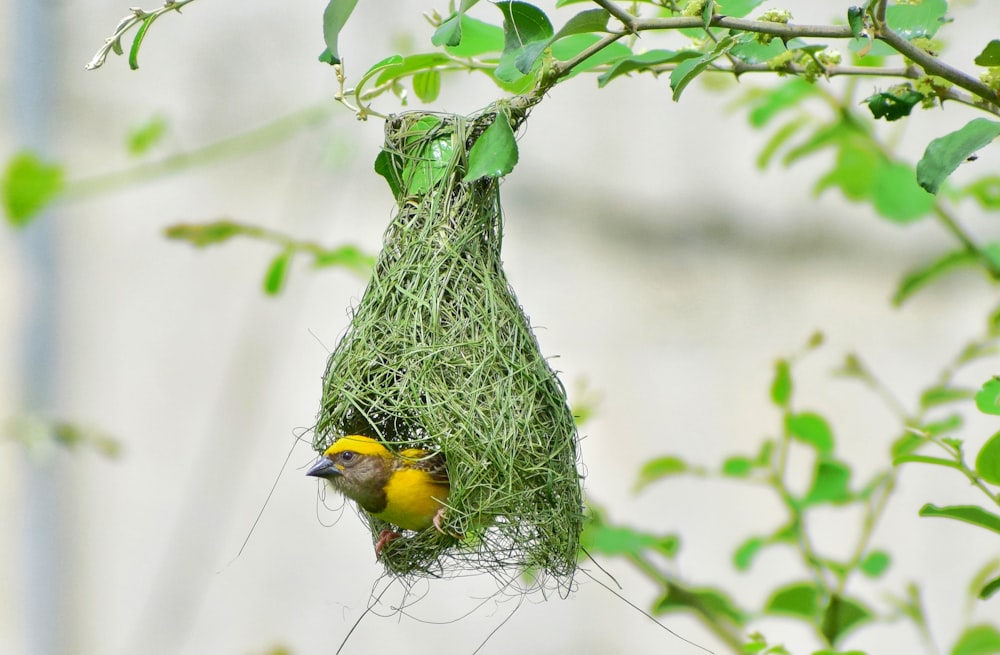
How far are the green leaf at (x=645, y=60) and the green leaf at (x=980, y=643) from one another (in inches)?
46.1

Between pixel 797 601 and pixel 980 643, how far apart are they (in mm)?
373

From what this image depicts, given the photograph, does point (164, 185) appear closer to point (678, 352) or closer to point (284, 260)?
point (284, 260)

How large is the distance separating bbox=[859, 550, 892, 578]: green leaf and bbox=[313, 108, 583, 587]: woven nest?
31.1 inches

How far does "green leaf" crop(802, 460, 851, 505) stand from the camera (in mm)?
1949

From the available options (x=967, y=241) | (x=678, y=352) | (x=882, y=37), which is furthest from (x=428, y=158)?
(x=678, y=352)

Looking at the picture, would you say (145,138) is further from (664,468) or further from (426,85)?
(664,468)

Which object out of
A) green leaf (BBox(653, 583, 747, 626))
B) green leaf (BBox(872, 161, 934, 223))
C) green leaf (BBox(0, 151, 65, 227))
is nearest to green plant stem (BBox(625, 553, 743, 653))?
green leaf (BBox(653, 583, 747, 626))

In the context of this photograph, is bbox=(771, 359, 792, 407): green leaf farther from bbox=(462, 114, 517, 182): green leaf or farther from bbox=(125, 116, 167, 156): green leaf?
bbox=(125, 116, 167, 156): green leaf

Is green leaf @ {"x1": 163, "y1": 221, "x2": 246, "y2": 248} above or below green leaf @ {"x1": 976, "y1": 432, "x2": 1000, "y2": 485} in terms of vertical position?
below

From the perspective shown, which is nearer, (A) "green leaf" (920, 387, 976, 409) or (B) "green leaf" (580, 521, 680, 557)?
(A) "green leaf" (920, 387, 976, 409)

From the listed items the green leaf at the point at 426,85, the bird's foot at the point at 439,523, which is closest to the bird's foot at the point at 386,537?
the bird's foot at the point at 439,523

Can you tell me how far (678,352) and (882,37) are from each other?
256 cm

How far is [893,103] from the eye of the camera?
1207 mm

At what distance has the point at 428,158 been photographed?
148cm
